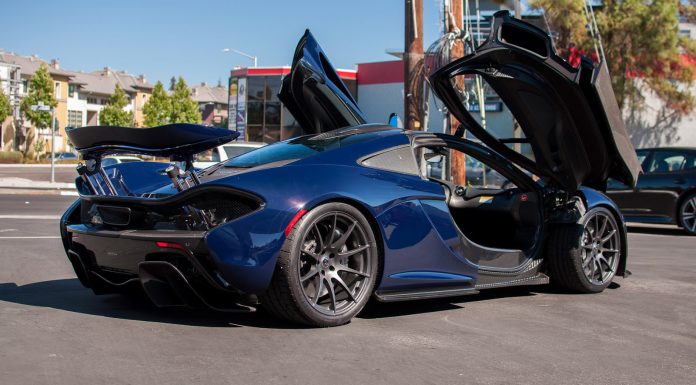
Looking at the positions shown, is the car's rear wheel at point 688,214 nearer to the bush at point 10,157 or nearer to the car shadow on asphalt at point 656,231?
the car shadow on asphalt at point 656,231

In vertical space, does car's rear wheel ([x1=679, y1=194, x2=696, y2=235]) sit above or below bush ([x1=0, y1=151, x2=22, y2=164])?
above

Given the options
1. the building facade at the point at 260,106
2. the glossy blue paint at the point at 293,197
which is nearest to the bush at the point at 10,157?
the building facade at the point at 260,106

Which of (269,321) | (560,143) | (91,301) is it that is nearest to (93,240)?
(91,301)

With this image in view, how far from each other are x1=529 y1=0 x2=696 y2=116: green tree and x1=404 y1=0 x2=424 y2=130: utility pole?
66.1ft

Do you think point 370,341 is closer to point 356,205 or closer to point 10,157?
point 356,205

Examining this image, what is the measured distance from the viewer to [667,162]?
42.4 ft

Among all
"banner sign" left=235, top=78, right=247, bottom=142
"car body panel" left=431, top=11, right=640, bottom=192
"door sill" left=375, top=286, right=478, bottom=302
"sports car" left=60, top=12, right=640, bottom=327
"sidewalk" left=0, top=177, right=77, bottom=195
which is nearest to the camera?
"sports car" left=60, top=12, right=640, bottom=327

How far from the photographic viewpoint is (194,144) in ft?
15.5

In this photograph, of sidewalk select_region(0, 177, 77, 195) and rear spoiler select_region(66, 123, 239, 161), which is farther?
sidewalk select_region(0, 177, 77, 195)

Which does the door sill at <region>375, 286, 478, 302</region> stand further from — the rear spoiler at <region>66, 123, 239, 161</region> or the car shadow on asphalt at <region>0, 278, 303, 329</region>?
the rear spoiler at <region>66, 123, 239, 161</region>

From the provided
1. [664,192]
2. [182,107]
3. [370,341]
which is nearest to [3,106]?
[182,107]

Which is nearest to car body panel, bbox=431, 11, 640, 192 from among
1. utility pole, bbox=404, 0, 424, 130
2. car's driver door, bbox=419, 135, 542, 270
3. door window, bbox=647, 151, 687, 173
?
car's driver door, bbox=419, 135, 542, 270

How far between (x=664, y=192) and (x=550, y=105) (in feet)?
26.3

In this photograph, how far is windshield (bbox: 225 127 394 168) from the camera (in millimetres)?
4969
